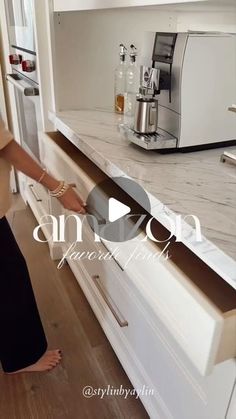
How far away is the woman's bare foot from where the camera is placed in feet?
4.12

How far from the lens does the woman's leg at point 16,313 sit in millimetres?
1052

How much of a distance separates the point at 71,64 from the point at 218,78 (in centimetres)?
70

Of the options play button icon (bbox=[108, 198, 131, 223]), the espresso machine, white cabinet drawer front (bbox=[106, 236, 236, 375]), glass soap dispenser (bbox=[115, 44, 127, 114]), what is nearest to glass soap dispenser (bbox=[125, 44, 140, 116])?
glass soap dispenser (bbox=[115, 44, 127, 114])

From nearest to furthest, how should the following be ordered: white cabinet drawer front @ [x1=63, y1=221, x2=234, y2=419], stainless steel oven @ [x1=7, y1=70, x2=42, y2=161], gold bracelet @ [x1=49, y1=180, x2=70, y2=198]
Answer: white cabinet drawer front @ [x1=63, y1=221, x2=234, y2=419]
gold bracelet @ [x1=49, y1=180, x2=70, y2=198]
stainless steel oven @ [x1=7, y1=70, x2=42, y2=161]

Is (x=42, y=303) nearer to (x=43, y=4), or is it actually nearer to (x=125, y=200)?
(x=125, y=200)

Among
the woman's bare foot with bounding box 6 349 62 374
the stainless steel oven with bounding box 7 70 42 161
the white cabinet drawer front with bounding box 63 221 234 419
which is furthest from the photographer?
the stainless steel oven with bounding box 7 70 42 161

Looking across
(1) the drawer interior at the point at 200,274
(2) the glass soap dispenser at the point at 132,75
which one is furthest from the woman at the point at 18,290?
(2) the glass soap dispenser at the point at 132,75

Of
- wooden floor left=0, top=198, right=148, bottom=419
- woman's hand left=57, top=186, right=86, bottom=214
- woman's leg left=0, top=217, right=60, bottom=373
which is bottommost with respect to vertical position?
wooden floor left=0, top=198, right=148, bottom=419

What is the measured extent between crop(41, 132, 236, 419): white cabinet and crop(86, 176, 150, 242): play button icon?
4cm

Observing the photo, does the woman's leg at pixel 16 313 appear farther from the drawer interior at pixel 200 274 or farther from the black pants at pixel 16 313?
the drawer interior at pixel 200 274

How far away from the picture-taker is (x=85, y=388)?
1.20 metres

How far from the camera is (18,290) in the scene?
1113 millimetres

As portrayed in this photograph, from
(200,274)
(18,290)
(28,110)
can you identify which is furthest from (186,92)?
(28,110)

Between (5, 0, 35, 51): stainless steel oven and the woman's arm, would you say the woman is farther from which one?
(5, 0, 35, 51): stainless steel oven
